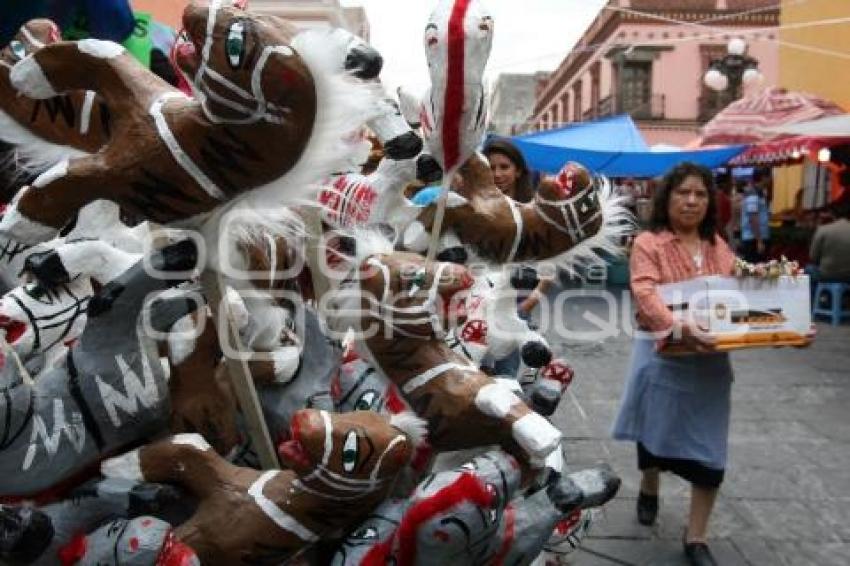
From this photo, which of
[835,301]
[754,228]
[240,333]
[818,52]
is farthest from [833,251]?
[240,333]

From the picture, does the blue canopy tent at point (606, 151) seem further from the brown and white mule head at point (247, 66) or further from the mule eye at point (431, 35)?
the brown and white mule head at point (247, 66)

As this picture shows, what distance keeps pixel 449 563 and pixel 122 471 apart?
517mm

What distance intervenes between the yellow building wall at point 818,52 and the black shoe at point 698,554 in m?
8.13

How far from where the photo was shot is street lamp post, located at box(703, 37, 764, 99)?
43.5 feet

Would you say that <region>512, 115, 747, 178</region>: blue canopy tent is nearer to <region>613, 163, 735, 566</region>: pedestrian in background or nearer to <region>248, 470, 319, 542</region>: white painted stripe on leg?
<region>613, 163, 735, 566</region>: pedestrian in background

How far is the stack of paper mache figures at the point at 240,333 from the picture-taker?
44.9 inches

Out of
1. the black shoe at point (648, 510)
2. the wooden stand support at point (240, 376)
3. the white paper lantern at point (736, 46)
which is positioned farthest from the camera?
the white paper lantern at point (736, 46)

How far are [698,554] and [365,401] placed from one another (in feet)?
6.01

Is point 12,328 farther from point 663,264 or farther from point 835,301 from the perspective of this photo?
point 835,301

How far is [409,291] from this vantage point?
1.39 m

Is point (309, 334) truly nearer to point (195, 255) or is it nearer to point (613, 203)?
point (195, 255)

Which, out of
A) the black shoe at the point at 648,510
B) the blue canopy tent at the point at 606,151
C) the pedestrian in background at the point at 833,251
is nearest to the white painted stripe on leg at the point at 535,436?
the black shoe at the point at 648,510

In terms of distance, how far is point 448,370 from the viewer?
144cm

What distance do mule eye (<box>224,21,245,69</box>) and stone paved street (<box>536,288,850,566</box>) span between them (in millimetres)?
1699
